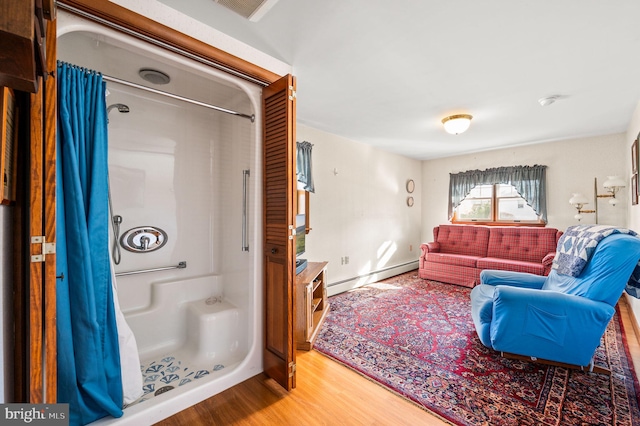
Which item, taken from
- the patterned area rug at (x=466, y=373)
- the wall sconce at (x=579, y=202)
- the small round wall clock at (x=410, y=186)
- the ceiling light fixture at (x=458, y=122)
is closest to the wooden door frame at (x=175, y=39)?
the patterned area rug at (x=466, y=373)

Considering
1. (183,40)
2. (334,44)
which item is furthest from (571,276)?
(183,40)

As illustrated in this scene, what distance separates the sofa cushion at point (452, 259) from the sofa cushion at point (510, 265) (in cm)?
11

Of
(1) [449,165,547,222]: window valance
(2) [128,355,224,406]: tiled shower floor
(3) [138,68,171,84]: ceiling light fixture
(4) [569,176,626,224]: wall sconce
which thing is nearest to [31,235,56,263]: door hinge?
(2) [128,355,224,406]: tiled shower floor

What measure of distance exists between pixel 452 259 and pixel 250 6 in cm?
443

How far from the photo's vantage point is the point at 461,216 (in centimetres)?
546

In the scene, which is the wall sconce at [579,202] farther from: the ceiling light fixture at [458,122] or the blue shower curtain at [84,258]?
the blue shower curtain at [84,258]

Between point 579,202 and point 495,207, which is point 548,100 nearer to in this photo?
point 579,202

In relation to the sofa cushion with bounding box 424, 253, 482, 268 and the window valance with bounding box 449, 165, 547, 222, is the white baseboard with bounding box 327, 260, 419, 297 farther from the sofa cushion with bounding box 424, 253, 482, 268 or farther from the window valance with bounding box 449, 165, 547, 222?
the window valance with bounding box 449, 165, 547, 222

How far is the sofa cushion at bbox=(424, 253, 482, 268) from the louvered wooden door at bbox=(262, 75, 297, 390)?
360cm

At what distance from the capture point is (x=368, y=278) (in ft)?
15.1

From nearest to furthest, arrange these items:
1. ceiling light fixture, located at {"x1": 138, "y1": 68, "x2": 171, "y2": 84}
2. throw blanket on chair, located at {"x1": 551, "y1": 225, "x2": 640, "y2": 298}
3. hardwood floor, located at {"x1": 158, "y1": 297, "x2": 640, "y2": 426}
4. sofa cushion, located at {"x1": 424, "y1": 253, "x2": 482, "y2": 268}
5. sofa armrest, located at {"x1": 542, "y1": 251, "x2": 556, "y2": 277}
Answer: hardwood floor, located at {"x1": 158, "y1": 297, "x2": 640, "y2": 426}, throw blanket on chair, located at {"x1": 551, "y1": 225, "x2": 640, "y2": 298}, ceiling light fixture, located at {"x1": 138, "y1": 68, "x2": 171, "y2": 84}, sofa armrest, located at {"x1": 542, "y1": 251, "x2": 556, "y2": 277}, sofa cushion, located at {"x1": 424, "y1": 253, "x2": 482, "y2": 268}

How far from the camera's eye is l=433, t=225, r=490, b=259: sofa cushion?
187 inches

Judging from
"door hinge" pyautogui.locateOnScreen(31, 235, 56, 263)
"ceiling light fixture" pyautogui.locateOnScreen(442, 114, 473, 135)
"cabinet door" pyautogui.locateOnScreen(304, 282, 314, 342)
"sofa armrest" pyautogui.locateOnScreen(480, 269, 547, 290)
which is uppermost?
"ceiling light fixture" pyautogui.locateOnScreen(442, 114, 473, 135)

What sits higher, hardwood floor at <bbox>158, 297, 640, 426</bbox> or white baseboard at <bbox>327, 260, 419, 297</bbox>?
white baseboard at <bbox>327, 260, 419, 297</bbox>
